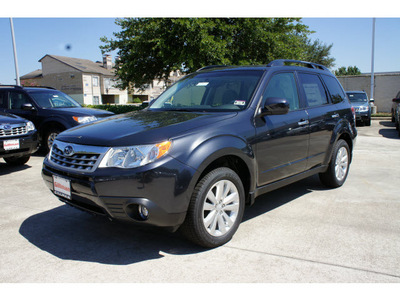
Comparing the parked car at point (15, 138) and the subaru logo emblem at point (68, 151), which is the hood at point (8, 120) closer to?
the parked car at point (15, 138)

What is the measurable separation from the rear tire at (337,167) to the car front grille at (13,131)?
5.69 metres

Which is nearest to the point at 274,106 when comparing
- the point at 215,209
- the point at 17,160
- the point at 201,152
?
the point at 201,152

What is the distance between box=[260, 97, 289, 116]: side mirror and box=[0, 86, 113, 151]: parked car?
5.72 metres

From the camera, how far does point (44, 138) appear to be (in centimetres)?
853

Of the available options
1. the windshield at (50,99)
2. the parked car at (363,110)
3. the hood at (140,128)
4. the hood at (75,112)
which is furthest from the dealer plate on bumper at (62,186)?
the parked car at (363,110)

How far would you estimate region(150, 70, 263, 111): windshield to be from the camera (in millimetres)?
3848

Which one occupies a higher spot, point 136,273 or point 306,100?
point 306,100

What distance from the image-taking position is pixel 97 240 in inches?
137

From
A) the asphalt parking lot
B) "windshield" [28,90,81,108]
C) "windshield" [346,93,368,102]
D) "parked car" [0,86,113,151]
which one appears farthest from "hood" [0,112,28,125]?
"windshield" [346,93,368,102]

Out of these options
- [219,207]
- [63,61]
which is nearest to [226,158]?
[219,207]

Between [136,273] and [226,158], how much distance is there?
1.35 metres

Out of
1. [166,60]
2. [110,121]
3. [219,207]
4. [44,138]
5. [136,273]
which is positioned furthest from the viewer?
[166,60]

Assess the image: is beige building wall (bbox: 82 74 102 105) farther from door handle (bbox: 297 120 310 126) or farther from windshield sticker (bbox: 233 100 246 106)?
windshield sticker (bbox: 233 100 246 106)
